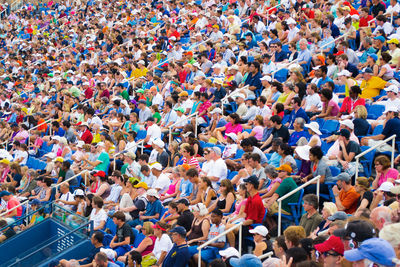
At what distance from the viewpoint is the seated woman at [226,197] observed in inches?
337

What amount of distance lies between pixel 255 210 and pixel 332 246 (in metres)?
2.38

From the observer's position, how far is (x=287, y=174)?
8539 mm

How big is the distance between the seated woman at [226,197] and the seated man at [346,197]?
5.15 ft

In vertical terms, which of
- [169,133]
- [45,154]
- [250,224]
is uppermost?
[250,224]

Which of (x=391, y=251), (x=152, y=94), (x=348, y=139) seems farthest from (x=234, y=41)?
(x=391, y=251)

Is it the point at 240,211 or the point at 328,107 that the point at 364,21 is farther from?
the point at 240,211

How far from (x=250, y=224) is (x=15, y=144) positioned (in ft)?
27.8

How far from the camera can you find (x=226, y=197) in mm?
8609

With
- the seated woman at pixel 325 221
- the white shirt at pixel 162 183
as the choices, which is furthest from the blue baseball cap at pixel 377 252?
the white shirt at pixel 162 183

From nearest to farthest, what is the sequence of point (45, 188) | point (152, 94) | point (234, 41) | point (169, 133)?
point (45, 188) < point (169, 133) < point (152, 94) < point (234, 41)

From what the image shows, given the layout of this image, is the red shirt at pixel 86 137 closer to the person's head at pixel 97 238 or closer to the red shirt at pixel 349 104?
the person's head at pixel 97 238

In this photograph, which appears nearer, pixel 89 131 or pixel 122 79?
pixel 89 131

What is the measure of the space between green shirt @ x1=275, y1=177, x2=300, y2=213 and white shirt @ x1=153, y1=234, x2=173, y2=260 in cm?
162

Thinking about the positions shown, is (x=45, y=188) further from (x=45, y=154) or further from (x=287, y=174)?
(x=287, y=174)
